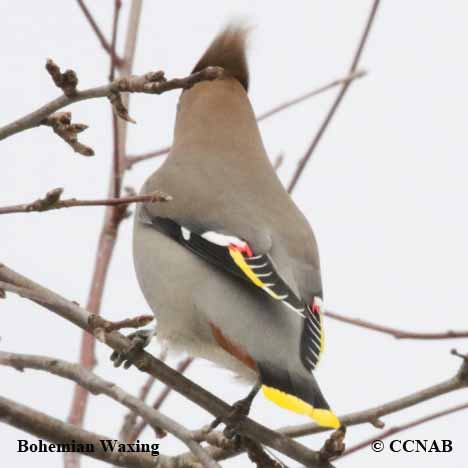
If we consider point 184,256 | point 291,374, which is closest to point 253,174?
point 184,256

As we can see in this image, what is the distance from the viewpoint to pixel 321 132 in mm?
3355

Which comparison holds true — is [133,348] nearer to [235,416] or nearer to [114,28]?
[235,416]

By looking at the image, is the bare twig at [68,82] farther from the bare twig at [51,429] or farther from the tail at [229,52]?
the tail at [229,52]

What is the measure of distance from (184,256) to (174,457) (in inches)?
36.9

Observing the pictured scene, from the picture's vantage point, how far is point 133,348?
2.87m

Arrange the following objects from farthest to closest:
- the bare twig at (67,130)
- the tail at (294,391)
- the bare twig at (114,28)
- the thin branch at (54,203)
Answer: the bare twig at (114,28)
the tail at (294,391)
the bare twig at (67,130)
the thin branch at (54,203)

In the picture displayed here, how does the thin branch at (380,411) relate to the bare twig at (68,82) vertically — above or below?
below

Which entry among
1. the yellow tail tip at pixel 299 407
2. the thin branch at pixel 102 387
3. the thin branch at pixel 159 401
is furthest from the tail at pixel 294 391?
the thin branch at pixel 102 387

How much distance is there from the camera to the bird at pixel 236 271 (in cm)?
304

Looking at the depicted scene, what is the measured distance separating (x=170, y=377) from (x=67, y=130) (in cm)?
80

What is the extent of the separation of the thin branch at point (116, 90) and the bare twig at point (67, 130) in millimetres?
129

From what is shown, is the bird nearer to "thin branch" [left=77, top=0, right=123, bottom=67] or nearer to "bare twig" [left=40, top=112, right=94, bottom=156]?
"thin branch" [left=77, top=0, right=123, bottom=67]

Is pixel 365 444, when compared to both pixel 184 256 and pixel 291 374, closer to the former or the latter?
pixel 291 374

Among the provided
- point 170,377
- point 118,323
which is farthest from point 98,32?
point 118,323
